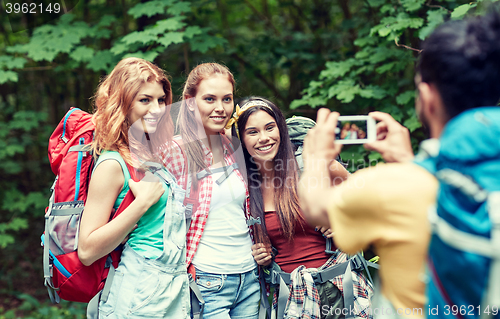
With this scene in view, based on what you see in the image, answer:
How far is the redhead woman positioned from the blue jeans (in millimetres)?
183

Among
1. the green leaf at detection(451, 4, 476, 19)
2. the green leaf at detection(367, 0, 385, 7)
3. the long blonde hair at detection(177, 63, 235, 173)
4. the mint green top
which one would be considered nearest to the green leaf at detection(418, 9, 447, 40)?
the green leaf at detection(451, 4, 476, 19)

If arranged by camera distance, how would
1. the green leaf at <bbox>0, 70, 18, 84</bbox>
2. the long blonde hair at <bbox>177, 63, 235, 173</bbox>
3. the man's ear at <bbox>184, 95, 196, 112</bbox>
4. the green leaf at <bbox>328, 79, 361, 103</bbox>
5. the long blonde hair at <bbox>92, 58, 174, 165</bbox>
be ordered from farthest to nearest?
the green leaf at <bbox>0, 70, 18, 84</bbox> < the green leaf at <bbox>328, 79, 361, 103</bbox> < the man's ear at <bbox>184, 95, 196, 112</bbox> < the long blonde hair at <bbox>177, 63, 235, 173</bbox> < the long blonde hair at <bbox>92, 58, 174, 165</bbox>

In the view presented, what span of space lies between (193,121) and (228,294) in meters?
1.06

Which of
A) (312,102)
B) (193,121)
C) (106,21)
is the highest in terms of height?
(106,21)

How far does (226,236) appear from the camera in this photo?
210 centimetres

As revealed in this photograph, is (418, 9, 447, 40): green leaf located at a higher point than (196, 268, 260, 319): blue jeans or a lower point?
higher

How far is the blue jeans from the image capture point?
202 cm

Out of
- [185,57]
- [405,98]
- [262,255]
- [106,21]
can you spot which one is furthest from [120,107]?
[106,21]

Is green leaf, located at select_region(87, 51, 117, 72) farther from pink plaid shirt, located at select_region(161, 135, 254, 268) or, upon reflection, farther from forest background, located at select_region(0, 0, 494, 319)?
pink plaid shirt, located at select_region(161, 135, 254, 268)

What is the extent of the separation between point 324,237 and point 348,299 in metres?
0.36

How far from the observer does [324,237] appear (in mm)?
2172

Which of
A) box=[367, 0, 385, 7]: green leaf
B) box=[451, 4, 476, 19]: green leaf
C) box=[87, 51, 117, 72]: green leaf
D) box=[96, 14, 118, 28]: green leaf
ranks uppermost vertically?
box=[96, 14, 118, 28]: green leaf

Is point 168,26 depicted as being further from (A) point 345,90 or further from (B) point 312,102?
(A) point 345,90

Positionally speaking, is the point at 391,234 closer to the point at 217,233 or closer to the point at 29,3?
the point at 217,233
